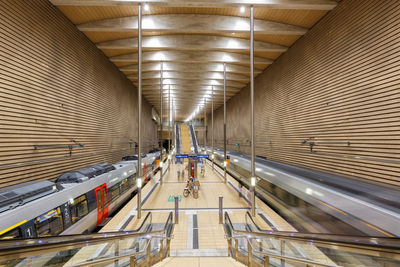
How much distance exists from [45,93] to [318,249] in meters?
8.49

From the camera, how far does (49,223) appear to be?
13.0 ft

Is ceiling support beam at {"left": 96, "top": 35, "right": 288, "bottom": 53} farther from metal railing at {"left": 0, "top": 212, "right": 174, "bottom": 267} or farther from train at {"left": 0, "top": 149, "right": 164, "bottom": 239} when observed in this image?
metal railing at {"left": 0, "top": 212, "right": 174, "bottom": 267}

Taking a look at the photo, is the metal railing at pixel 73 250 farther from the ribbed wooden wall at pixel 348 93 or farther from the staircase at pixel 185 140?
the staircase at pixel 185 140

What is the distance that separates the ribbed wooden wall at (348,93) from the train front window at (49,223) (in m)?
8.61

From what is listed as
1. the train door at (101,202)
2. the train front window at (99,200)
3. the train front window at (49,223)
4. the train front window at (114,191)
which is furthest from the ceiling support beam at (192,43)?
the train front window at (49,223)

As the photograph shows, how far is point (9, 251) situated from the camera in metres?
1.48

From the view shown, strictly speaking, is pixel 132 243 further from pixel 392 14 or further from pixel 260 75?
pixel 260 75

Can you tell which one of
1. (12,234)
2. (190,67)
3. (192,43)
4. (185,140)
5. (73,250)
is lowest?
(12,234)

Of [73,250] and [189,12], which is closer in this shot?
[73,250]

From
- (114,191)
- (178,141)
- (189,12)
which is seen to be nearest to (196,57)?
(189,12)

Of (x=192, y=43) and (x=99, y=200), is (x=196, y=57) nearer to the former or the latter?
(x=192, y=43)

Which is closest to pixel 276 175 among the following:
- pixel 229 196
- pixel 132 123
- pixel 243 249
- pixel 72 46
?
pixel 229 196

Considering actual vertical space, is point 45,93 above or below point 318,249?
above

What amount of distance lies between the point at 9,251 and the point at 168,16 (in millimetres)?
8815
